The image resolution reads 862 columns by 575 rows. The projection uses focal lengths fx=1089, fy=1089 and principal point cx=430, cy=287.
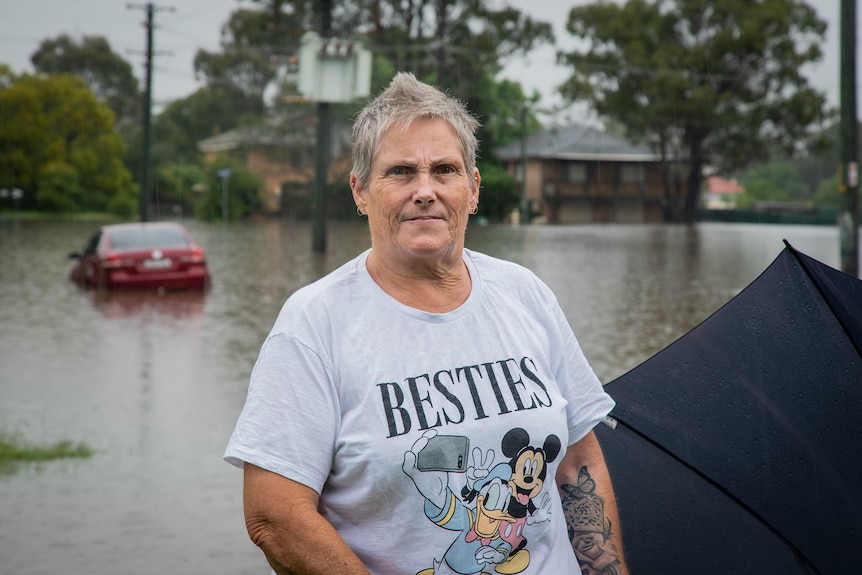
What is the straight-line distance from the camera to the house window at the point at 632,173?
77.5m

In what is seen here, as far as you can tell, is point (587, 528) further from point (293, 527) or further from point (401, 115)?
point (401, 115)

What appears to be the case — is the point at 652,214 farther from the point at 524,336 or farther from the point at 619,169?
the point at 524,336

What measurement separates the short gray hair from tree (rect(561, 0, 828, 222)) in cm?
5339

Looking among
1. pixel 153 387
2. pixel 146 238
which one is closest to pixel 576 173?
pixel 146 238

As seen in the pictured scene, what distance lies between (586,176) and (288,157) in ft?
76.9

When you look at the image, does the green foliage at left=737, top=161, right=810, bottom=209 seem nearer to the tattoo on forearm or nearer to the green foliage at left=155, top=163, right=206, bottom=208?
the green foliage at left=155, top=163, right=206, bottom=208

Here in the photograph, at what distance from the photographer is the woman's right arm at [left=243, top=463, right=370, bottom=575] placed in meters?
2.13

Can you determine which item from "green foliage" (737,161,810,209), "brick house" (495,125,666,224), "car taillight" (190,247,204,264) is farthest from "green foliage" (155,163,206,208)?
"car taillight" (190,247,204,264)

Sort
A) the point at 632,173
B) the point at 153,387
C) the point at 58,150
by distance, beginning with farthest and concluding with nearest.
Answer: the point at 632,173 → the point at 58,150 → the point at 153,387

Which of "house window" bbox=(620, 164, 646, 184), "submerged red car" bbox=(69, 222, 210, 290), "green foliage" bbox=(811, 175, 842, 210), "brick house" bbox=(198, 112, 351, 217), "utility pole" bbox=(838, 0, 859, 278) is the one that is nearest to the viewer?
"utility pole" bbox=(838, 0, 859, 278)

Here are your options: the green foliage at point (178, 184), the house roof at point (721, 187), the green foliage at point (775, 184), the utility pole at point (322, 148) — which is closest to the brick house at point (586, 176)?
the green foliage at point (775, 184)

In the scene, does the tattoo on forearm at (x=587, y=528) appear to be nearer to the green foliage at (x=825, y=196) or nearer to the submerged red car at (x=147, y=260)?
the submerged red car at (x=147, y=260)

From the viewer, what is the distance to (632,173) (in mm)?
77500

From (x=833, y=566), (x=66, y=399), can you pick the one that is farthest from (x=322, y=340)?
(x=66, y=399)
